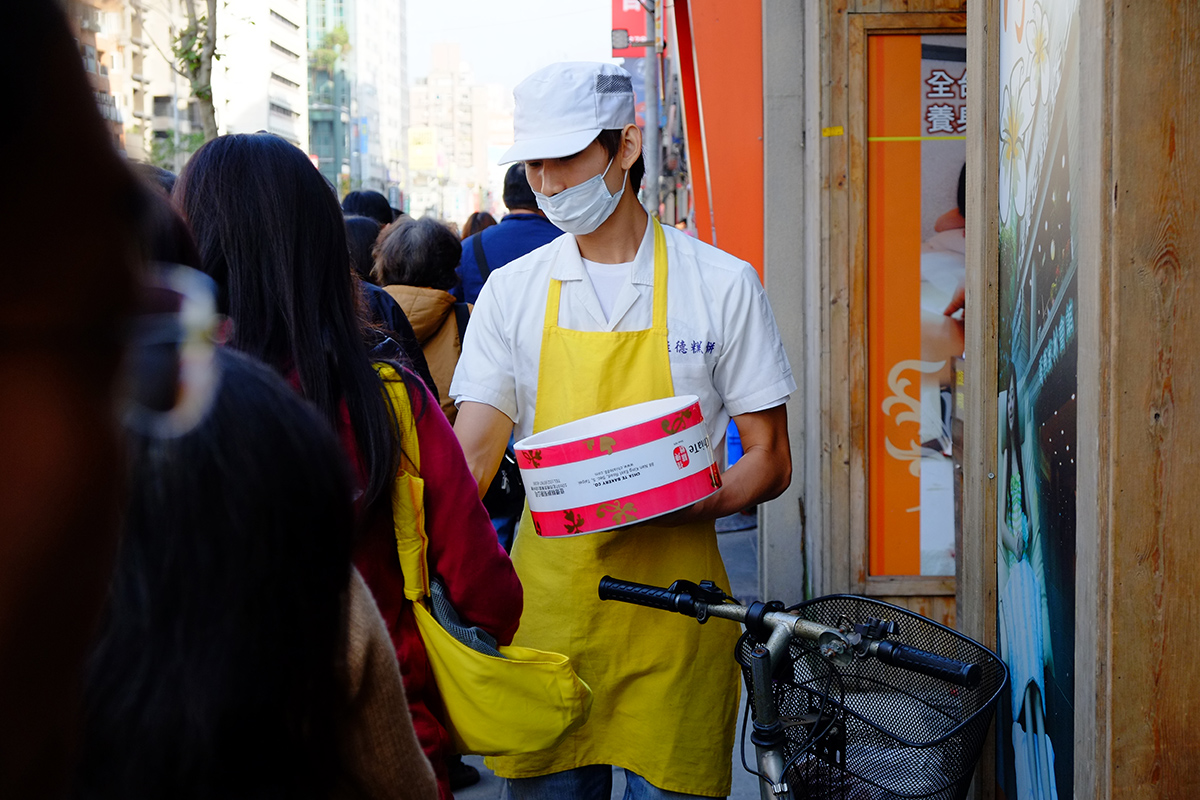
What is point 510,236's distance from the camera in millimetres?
5090

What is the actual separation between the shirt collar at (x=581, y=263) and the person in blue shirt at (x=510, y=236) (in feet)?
7.99

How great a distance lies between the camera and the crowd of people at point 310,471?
42cm

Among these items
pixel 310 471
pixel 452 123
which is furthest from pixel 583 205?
pixel 452 123

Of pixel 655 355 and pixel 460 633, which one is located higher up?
pixel 655 355

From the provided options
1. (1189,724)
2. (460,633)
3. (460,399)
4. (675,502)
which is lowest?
(1189,724)

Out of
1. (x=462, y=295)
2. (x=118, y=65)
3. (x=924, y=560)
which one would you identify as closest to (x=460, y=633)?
(x=118, y=65)

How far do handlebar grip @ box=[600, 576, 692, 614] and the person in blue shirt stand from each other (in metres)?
3.03

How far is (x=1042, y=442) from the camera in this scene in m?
2.19

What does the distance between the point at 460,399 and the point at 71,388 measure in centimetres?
215

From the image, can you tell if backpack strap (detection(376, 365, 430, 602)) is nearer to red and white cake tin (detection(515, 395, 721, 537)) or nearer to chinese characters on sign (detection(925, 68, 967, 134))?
red and white cake tin (detection(515, 395, 721, 537))

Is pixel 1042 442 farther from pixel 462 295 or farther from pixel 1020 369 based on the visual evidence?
pixel 462 295

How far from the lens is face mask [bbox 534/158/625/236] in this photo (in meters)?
2.55

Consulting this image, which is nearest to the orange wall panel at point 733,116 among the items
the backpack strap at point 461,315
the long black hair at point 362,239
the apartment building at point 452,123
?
the backpack strap at point 461,315

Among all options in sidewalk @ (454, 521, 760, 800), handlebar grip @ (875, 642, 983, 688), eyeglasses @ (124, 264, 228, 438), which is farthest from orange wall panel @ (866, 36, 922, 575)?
eyeglasses @ (124, 264, 228, 438)
